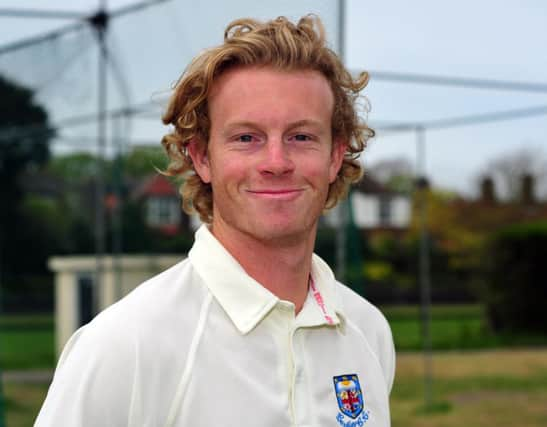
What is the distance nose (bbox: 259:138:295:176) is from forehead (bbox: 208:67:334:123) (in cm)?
6

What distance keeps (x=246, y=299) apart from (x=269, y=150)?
0.26 m

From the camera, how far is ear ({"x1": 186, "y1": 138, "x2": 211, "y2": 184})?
1737 mm

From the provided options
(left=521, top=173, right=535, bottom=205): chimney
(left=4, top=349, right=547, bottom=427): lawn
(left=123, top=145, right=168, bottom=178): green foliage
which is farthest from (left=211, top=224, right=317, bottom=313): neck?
(left=521, top=173, right=535, bottom=205): chimney

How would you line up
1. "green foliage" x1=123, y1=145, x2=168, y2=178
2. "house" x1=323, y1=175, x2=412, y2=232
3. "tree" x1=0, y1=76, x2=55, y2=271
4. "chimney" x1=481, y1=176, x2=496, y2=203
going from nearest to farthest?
1. "green foliage" x1=123, y1=145, x2=168, y2=178
2. "tree" x1=0, y1=76, x2=55, y2=271
3. "chimney" x1=481, y1=176, x2=496, y2=203
4. "house" x1=323, y1=175, x2=412, y2=232

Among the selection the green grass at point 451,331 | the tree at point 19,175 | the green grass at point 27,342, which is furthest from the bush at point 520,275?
the tree at point 19,175

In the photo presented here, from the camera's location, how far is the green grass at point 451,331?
13.8m

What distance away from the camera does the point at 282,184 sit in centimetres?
159

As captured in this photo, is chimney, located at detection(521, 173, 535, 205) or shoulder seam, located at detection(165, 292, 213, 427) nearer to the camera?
shoulder seam, located at detection(165, 292, 213, 427)

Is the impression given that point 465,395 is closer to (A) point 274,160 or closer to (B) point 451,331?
(A) point 274,160

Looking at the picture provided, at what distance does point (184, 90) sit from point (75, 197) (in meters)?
7.28

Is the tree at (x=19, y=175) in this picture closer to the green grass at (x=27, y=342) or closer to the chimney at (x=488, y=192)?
the green grass at (x=27, y=342)

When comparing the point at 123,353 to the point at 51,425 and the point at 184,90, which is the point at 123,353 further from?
the point at 184,90

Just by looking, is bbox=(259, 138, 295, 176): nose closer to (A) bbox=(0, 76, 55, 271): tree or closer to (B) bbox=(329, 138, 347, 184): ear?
(B) bbox=(329, 138, 347, 184): ear

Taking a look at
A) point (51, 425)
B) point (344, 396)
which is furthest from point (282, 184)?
point (51, 425)
